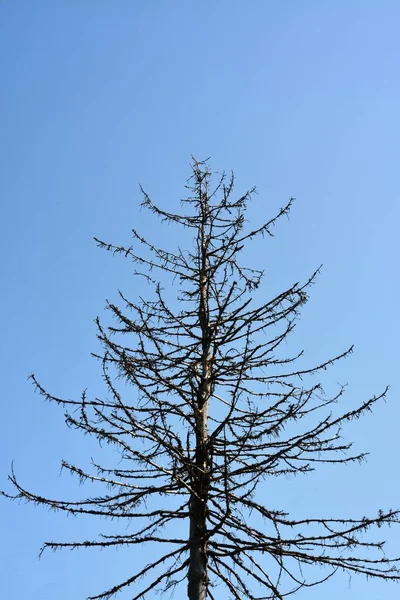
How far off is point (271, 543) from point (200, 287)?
368 cm

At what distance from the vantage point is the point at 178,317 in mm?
8219

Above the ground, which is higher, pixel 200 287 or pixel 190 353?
pixel 200 287

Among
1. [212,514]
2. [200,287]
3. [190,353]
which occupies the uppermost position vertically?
[200,287]

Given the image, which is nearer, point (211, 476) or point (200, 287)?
point (211, 476)

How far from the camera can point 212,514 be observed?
6.03 meters

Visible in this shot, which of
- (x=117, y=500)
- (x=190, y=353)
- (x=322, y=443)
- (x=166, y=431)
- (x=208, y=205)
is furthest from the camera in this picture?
(x=208, y=205)

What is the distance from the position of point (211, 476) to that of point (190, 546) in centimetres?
62

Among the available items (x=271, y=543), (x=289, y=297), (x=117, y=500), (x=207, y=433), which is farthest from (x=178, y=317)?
(x=271, y=543)

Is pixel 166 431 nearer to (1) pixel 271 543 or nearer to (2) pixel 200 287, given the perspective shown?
(1) pixel 271 543

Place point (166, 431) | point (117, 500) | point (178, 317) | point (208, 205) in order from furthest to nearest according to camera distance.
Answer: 1. point (208, 205)
2. point (178, 317)
3. point (117, 500)
4. point (166, 431)

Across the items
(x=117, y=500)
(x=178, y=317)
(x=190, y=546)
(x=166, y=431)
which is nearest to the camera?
(x=166, y=431)

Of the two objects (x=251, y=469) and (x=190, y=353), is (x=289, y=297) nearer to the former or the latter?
(x=190, y=353)

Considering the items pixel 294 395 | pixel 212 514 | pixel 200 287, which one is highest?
pixel 200 287

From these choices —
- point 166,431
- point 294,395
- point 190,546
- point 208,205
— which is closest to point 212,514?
point 190,546
